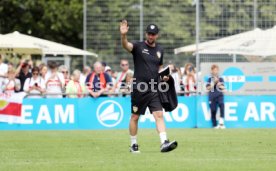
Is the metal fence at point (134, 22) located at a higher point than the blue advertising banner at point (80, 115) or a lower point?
higher

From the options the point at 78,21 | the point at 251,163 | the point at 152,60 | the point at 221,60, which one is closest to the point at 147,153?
the point at 152,60

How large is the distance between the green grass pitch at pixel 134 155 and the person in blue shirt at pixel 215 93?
376 cm

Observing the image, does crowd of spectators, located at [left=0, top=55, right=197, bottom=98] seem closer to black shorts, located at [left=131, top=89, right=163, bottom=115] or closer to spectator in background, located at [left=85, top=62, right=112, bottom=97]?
spectator in background, located at [left=85, top=62, right=112, bottom=97]

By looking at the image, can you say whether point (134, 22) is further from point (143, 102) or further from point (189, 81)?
point (143, 102)

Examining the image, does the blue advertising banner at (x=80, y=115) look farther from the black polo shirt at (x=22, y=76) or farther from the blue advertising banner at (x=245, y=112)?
the black polo shirt at (x=22, y=76)

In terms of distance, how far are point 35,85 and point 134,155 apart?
12.6m

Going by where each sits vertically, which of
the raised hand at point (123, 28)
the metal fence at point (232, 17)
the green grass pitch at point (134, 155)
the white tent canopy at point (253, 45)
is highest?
the metal fence at point (232, 17)

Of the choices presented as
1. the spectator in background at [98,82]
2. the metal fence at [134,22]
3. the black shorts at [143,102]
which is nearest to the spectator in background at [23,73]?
the spectator in background at [98,82]

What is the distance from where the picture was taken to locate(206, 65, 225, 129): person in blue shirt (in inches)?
1096

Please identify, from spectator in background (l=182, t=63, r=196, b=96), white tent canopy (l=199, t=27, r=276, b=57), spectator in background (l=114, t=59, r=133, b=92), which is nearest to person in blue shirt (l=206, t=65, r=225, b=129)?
spectator in background (l=182, t=63, r=196, b=96)

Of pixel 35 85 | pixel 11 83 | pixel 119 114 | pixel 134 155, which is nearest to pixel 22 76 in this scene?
pixel 35 85

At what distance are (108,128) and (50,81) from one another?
2.49 m

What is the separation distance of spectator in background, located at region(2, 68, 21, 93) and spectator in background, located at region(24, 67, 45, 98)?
10.9 inches

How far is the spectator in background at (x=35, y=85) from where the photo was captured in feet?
→ 92.7
